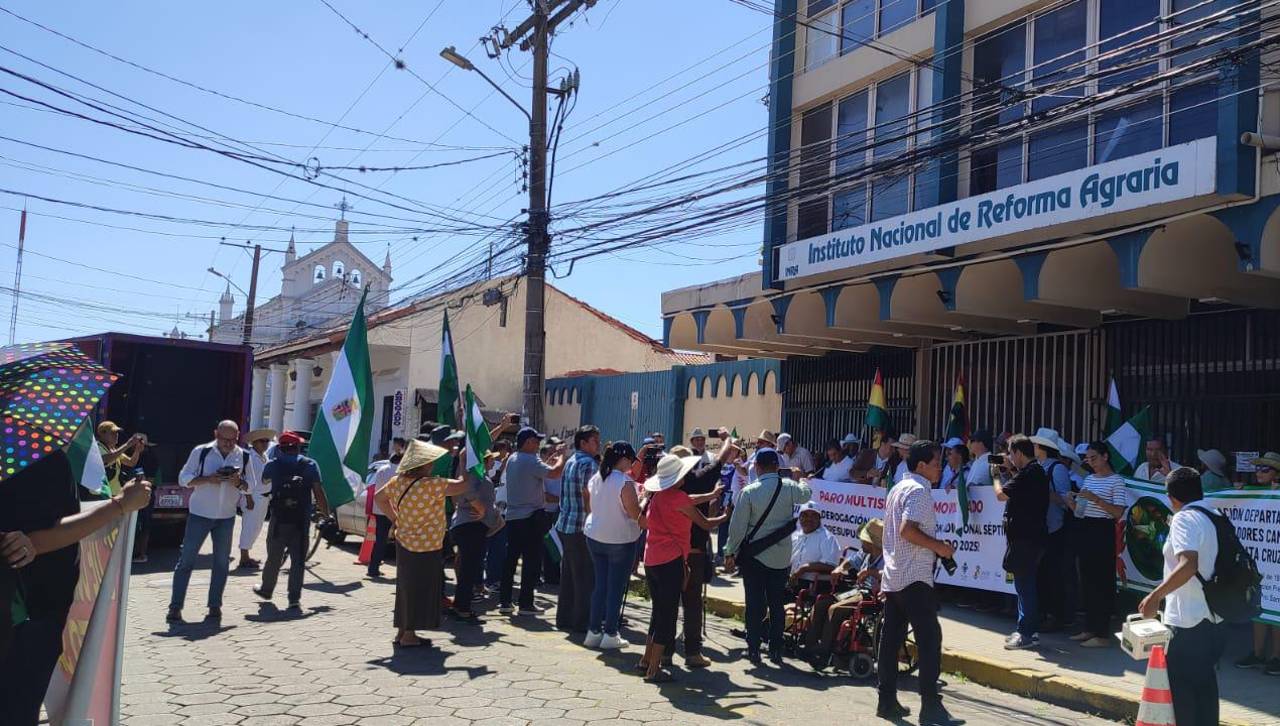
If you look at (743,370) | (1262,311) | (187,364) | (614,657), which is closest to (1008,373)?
(1262,311)

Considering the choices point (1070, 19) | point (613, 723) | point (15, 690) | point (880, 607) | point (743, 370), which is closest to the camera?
point (15, 690)

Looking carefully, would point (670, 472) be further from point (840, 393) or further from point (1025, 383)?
point (840, 393)

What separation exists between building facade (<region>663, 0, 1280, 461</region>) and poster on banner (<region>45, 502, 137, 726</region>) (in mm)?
8319

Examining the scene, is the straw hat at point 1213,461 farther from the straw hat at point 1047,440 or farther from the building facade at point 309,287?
the building facade at point 309,287

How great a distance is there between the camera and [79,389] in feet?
12.6

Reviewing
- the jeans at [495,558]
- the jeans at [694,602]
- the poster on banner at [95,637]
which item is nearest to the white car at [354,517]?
the jeans at [495,558]

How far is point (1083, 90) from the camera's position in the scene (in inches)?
494

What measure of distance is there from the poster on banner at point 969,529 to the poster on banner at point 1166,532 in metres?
1.07

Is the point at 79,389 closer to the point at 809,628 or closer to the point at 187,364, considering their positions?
the point at 809,628

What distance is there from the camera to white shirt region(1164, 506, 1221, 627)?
535cm

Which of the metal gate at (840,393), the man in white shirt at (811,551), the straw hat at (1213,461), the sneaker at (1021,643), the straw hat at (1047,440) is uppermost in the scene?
the metal gate at (840,393)

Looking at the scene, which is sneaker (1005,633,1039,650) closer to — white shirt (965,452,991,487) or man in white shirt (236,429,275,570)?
white shirt (965,452,991,487)

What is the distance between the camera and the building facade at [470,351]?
3081cm

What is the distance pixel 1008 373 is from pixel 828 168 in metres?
4.47
